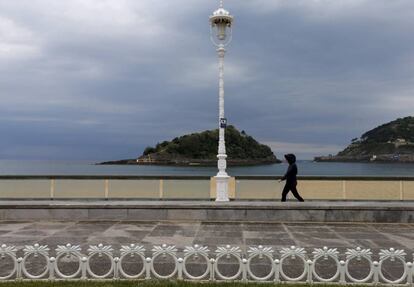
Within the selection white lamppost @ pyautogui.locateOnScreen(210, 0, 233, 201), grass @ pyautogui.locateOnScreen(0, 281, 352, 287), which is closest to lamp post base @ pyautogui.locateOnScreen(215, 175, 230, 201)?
white lamppost @ pyautogui.locateOnScreen(210, 0, 233, 201)

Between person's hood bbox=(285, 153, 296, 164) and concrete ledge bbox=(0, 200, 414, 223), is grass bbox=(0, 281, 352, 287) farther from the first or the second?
person's hood bbox=(285, 153, 296, 164)

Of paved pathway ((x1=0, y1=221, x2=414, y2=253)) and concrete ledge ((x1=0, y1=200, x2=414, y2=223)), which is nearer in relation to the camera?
paved pathway ((x1=0, y1=221, x2=414, y2=253))

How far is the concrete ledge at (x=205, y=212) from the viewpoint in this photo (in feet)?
44.3

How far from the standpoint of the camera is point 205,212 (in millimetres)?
13703

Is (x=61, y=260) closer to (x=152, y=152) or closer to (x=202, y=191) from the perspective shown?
(x=202, y=191)

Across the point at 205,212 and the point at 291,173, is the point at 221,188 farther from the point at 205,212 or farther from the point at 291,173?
the point at 291,173

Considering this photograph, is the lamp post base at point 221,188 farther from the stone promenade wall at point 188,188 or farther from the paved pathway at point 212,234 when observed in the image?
the paved pathway at point 212,234

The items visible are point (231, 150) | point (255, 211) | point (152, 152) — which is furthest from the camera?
point (152, 152)

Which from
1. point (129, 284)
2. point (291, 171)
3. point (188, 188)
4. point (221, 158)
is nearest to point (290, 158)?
point (291, 171)

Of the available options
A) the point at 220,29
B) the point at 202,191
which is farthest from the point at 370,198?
the point at 220,29

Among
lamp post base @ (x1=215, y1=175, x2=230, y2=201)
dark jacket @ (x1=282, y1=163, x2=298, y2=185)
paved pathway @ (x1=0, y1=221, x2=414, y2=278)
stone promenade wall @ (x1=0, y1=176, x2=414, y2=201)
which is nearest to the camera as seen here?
paved pathway @ (x1=0, y1=221, x2=414, y2=278)

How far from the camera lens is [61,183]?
54.2ft

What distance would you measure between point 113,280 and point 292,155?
368 inches

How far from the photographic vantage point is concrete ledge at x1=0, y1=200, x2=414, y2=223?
13488mm
